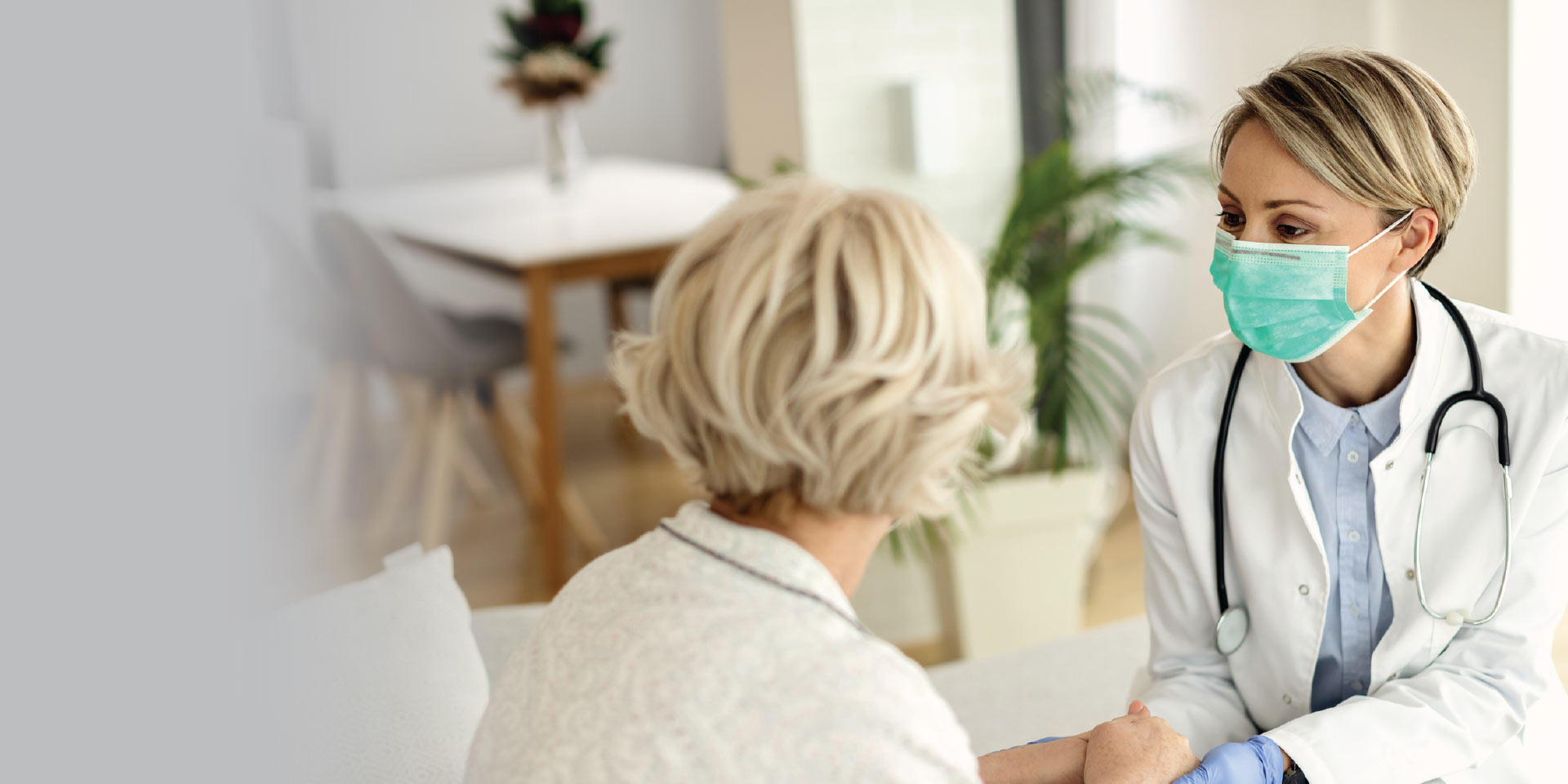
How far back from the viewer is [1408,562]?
4.14 ft

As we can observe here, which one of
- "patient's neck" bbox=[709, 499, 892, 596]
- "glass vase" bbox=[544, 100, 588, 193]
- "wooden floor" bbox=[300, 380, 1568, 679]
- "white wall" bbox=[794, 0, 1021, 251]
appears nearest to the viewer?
"patient's neck" bbox=[709, 499, 892, 596]

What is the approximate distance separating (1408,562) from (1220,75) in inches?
90.2

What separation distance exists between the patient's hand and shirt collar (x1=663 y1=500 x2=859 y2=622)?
1.39 ft

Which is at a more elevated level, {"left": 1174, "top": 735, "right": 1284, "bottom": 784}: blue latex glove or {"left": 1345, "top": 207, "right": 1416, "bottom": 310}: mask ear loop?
{"left": 1345, "top": 207, "right": 1416, "bottom": 310}: mask ear loop

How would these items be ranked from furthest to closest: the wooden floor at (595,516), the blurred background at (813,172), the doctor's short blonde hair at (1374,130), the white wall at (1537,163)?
the wooden floor at (595,516)
the blurred background at (813,172)
the white wall at (1537,163)
the doctor's short blonde hair at (1374,130)

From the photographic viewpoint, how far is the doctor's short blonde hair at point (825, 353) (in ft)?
2.65

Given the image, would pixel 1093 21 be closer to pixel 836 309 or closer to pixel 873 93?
pixel 873 93

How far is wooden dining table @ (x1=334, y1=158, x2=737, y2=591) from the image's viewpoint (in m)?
3.17

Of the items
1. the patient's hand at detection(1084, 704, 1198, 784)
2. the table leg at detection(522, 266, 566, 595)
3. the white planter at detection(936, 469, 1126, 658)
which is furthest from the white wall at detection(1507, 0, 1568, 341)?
the table leg at detection(522, 266, 566, 595)

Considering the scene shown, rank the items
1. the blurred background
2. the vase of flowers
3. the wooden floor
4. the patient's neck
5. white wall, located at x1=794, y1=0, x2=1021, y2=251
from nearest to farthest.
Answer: the patient's neck → the blurred background → white wall, located at x1=794, y1=0, x2=1021, y2=251 → the wooden floor → the vase of flowers

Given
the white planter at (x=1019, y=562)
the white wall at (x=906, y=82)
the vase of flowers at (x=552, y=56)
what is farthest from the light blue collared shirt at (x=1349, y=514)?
the vase of flowers at (x=552, y=56)

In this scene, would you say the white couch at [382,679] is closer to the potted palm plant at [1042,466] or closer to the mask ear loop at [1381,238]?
the mask ear loop at [1381,238]

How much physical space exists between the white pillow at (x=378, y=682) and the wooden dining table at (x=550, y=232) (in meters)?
1.61

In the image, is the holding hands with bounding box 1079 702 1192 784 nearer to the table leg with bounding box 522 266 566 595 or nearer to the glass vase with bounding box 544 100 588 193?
the table leg with bounding box 522 266 566 595
